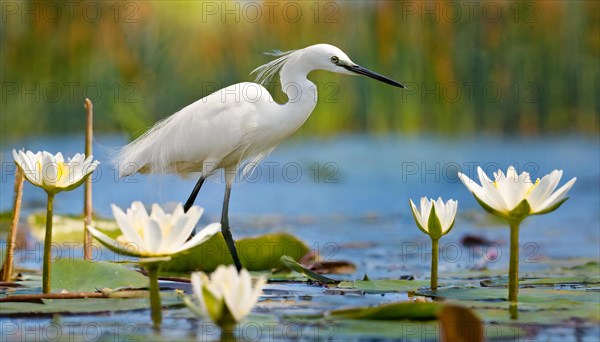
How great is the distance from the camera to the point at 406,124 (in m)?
9.76

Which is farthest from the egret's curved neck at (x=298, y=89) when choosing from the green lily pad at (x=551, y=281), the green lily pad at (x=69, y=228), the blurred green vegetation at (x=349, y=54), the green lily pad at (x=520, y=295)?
the blurred green vegetation at (x=349, y=54)

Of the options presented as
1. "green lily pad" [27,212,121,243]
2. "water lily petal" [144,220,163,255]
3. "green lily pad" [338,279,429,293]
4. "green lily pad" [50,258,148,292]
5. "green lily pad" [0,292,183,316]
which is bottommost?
"green lily pad" [0,292,183,316]

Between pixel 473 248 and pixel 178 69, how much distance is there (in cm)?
537

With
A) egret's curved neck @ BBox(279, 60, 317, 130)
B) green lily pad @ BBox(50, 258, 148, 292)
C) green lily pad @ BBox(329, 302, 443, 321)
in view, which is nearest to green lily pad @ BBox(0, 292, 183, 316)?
green lily pad @ BBox(50, 258, 148, 292)

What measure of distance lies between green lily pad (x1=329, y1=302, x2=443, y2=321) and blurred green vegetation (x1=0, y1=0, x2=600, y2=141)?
6994mm

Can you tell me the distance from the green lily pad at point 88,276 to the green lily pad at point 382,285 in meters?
0.79

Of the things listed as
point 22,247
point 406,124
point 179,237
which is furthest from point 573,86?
point 179,237

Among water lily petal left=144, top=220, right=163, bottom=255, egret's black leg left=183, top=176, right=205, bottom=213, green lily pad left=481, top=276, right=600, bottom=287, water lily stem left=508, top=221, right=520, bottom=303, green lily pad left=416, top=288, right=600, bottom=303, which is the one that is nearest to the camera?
water lily petal left=144, top=220, right=163, bottom=255

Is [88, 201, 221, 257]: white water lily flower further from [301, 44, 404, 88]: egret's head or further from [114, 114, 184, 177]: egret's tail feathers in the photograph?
[114, 114, 184, 177]: egret's tail feathers

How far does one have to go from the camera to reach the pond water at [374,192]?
22.2 feet

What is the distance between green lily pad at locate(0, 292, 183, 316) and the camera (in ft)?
9.07

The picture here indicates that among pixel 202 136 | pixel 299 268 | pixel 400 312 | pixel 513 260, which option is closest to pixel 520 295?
pixel 513 260

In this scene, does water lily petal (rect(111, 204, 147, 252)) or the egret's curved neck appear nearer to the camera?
water lily petal (rect(111, 204, 147, 252))

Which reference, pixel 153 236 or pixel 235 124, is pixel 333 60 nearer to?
pixel 235 124
